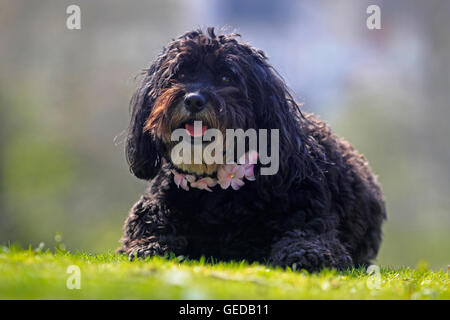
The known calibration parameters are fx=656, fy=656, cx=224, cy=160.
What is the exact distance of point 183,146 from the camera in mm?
5645

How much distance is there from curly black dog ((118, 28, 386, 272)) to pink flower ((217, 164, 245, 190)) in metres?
0.01

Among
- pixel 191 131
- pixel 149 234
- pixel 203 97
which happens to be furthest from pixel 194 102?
pixel 149 234

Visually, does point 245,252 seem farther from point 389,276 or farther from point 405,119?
point 405,119

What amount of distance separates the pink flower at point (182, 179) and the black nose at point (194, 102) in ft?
2.20

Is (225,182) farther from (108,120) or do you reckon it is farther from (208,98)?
(108,120)

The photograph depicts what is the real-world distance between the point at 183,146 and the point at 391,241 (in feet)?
72.1

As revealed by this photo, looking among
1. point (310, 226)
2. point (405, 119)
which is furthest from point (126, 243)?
point (405, 119)

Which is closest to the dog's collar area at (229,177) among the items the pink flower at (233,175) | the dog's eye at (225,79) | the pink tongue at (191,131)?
the pink flower at (233,175)

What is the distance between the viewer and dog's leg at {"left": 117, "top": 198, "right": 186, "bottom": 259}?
570 cm

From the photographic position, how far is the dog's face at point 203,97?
217 inches

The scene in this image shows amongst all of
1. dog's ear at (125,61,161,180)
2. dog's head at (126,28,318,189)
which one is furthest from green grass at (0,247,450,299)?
dog's ear at (125,61,161,180)

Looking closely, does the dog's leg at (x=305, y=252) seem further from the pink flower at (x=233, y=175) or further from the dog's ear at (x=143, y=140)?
the dog's ear at (x=143, y=140)
